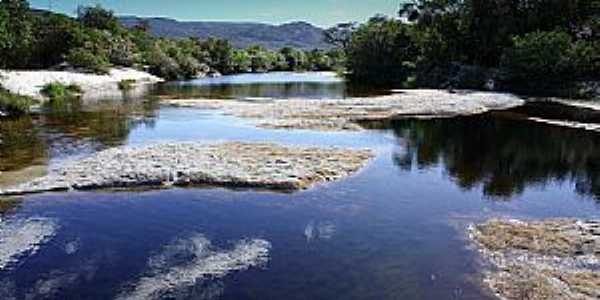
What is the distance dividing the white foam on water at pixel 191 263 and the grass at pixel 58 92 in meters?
59.8

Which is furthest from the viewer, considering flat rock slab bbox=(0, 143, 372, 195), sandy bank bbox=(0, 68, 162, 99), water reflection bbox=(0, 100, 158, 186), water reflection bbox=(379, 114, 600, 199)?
sandy bank bbox=(0, 68, 162, 99)

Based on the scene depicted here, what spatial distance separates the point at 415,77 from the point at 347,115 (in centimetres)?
4701

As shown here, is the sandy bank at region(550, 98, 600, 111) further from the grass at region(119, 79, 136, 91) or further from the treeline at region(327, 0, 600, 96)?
the grass at region(119, 79, 136, 91)

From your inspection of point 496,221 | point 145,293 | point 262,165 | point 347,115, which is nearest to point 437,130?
point 347,115

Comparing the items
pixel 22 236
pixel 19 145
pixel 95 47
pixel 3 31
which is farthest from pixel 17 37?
pixel 22 236

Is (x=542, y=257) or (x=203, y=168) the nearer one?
(x=542, y=257)

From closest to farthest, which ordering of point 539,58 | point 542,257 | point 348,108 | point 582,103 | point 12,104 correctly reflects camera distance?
1. point 542,257
2. point 12,104
3. point 348,108
4. point 582,103
5. point 539,58

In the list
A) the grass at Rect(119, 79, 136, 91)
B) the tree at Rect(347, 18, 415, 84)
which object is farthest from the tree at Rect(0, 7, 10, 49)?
the tree at Rect(347, 18, 415, 84)

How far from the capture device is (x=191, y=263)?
18.5m

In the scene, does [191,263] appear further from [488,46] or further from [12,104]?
[488,46]

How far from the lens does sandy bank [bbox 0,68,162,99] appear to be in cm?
7254

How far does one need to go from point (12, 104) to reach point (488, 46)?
67.5 meters

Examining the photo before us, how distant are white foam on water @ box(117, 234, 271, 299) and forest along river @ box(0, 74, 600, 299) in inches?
2.0

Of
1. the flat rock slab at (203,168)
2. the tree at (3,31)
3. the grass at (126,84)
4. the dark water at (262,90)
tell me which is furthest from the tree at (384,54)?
the flat rock slab at (203,168)
